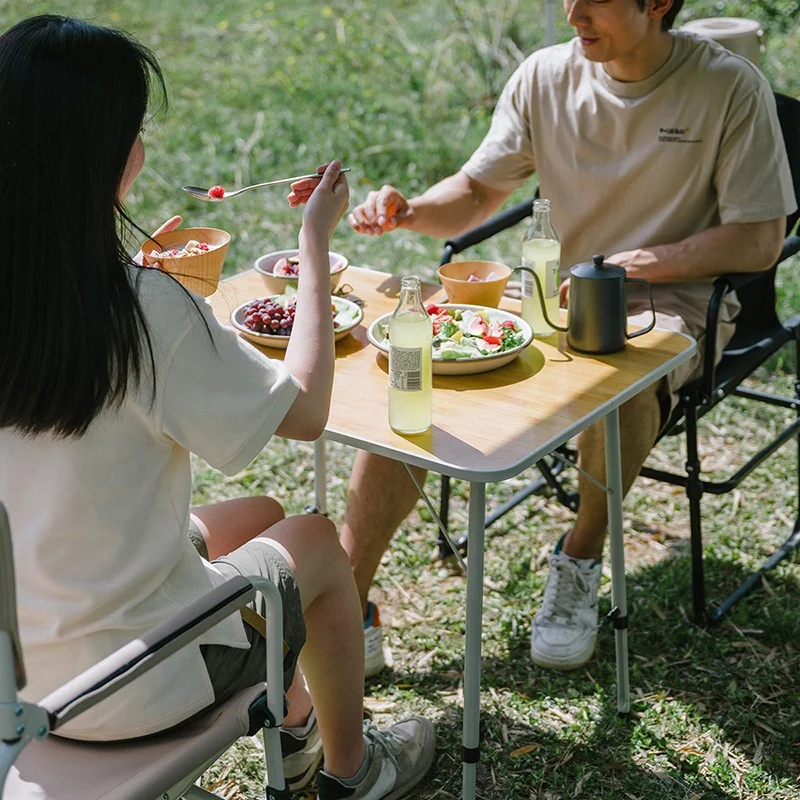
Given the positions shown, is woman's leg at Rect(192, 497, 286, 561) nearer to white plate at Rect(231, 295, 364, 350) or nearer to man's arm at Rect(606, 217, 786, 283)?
white plate at Rect(231, 295, 364, 350)

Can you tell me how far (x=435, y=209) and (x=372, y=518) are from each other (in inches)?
30.8

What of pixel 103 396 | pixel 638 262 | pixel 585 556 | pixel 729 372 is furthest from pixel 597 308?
pixel 103 396

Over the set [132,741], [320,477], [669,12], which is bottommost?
[320,477]

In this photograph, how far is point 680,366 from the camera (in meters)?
2.26

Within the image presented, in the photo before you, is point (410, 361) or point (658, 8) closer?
point (410, 361)

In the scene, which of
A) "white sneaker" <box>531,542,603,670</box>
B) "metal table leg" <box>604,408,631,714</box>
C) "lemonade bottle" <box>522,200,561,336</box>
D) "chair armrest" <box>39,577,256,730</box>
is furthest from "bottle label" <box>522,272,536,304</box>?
"chair armrest" <box>39,577,256,730</box>

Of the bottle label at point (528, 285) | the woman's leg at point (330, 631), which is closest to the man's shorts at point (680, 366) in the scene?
the bottle label at point (528, 285)

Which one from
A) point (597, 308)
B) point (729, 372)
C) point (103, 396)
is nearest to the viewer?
point (103, 396)

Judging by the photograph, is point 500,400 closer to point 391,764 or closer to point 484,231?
point 391,764

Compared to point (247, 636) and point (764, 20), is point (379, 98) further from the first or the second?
point (247, 636)

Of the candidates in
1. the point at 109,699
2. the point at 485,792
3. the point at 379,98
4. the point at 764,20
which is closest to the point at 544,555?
the point at 485,792

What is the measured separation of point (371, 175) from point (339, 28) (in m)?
1.82

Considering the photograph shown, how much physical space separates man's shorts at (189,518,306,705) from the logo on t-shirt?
4.56ft

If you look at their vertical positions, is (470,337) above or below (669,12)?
below
